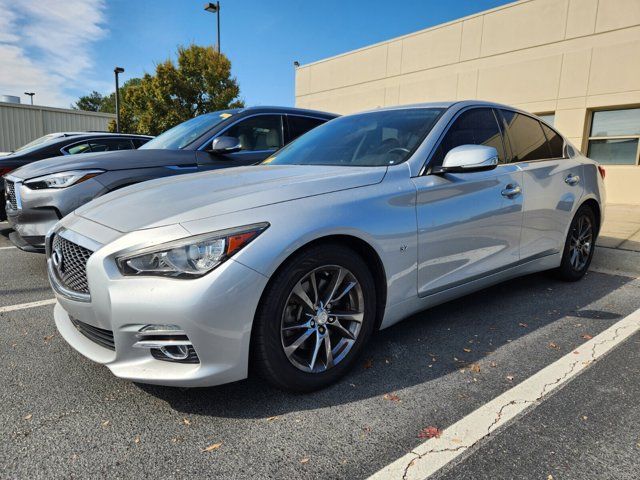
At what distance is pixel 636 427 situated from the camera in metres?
2.13

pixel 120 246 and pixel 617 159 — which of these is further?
pixel 617 159

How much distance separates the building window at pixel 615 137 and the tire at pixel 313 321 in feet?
35.4

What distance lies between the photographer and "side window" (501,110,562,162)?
3.75 metres

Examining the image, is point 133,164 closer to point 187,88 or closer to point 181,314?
point 181,314

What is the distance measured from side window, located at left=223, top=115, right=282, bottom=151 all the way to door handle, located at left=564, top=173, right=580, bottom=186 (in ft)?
10.3

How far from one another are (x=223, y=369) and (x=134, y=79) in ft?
269

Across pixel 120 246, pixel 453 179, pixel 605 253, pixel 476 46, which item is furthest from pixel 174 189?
pixel 476 46

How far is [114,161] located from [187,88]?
18.1 meters

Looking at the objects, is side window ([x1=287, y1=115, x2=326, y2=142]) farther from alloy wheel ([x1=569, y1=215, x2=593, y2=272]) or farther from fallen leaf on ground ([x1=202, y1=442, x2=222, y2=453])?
fallen leaf on ground ([x1=202, y1=442, x2=222, y2=453])

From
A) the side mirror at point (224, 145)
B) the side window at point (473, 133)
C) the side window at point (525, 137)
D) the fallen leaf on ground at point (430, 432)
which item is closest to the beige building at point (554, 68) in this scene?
the side window at point (525, 137)

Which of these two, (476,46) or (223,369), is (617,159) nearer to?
(476,46)

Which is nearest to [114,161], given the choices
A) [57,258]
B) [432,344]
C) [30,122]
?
[57,258]

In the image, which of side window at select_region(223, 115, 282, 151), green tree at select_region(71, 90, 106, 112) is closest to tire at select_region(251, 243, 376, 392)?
side window at select_region(223, 115, 282, 151)

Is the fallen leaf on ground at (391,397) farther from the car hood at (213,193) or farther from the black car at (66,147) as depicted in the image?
the black car at (66,147)
